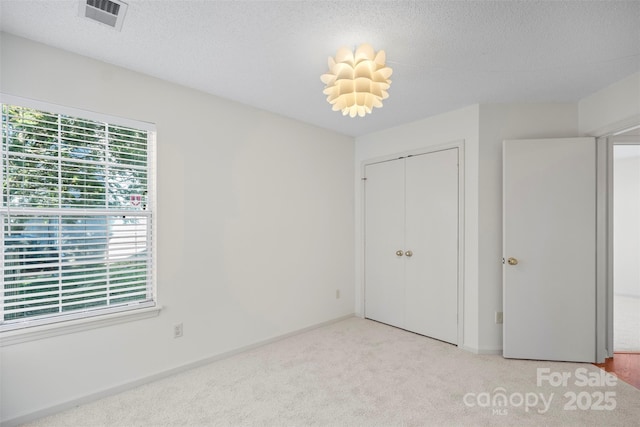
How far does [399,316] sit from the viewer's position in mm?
3850

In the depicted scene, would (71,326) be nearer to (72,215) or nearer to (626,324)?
(72,215)

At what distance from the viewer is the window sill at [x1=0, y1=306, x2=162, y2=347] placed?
6.52ft

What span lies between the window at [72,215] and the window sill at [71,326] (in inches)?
1.6

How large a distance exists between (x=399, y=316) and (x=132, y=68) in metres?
3.69

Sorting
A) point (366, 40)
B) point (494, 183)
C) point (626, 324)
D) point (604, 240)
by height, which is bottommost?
point (626, 324)

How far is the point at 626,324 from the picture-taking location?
395cm

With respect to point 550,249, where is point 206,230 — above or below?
above

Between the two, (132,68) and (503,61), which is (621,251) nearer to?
(503,61)

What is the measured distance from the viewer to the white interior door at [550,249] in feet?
9.41

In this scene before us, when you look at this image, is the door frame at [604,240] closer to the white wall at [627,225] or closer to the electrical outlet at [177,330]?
the white wall at [627,225]

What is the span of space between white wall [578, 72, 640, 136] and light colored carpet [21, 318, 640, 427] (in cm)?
212

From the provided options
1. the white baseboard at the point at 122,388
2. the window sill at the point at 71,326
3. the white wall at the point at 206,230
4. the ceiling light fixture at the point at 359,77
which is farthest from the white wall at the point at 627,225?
the window sill at the point at 71,326

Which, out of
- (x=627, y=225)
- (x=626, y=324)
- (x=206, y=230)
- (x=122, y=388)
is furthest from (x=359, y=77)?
(x=627, y=225)

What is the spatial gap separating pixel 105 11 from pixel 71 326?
6.69 ft
